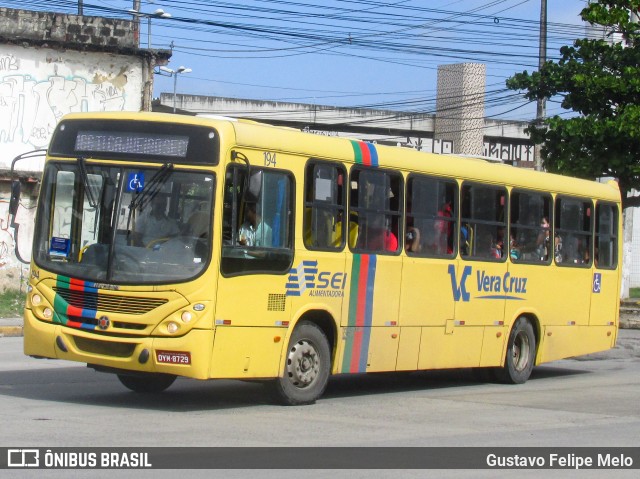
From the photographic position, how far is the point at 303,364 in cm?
1198

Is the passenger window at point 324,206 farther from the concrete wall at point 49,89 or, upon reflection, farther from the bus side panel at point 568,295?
the concrete wall at point 49,89

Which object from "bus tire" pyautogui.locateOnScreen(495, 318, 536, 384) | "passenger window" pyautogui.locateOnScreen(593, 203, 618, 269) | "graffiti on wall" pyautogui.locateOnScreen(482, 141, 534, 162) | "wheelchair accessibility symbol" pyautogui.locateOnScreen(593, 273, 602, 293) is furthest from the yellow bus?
"graffiti on wall" pyautogui.locateOnScreen(482, 141, 534, 162)

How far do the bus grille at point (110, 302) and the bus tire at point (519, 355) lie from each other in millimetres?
6522

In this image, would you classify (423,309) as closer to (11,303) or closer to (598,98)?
(598,98)

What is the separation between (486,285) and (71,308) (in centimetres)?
603

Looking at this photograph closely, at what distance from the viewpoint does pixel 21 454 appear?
8.20m

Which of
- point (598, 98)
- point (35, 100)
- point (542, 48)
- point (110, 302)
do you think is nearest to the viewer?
point (110, 302)

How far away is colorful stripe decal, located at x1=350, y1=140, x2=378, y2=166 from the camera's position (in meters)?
12.8

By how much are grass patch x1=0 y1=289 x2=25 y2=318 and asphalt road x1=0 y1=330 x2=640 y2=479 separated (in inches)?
376

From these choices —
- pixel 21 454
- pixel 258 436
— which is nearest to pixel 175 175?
pixel 258 436

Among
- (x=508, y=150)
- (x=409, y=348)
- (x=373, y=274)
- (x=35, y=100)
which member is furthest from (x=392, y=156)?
(x=508, y=150)

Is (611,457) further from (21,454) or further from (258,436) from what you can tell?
(21,454)

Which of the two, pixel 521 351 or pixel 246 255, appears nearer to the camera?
pixel 246 255

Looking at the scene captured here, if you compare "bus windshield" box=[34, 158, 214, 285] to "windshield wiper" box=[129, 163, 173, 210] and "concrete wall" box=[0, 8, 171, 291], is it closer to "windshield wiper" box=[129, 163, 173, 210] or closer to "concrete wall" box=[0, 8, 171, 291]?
"windshield wiper" box=[129, 163, 173, 210]
